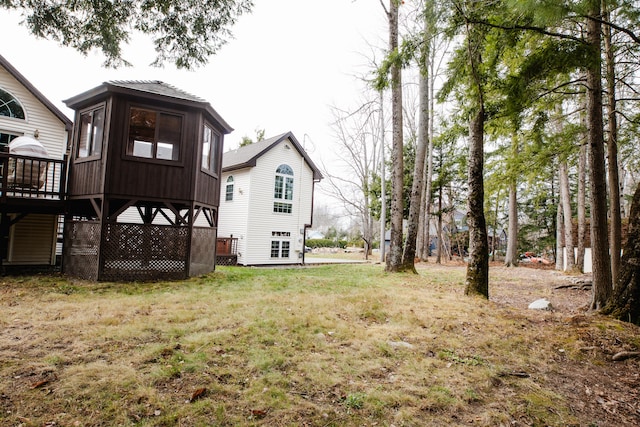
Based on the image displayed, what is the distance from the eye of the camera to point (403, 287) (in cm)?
845

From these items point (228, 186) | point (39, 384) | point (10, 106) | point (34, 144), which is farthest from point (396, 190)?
point (10, 106)

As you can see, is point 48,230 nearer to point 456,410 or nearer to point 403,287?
point 403,287

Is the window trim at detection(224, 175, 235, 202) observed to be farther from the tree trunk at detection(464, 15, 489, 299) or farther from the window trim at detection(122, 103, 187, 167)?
the tree trunk at detection(464, 15, 489, 299)

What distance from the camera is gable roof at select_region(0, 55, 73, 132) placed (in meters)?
→ 9.68

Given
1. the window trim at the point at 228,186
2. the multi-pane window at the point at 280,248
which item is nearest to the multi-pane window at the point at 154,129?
the window trim at the point at 228,186

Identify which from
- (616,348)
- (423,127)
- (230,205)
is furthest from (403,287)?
(230,205)

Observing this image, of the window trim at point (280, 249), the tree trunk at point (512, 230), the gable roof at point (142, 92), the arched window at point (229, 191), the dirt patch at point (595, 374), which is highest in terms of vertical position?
the gable roof at point (142, 92)

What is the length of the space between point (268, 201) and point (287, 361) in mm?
13658

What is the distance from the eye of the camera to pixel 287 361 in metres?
3.42

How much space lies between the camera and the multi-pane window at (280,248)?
672 inches

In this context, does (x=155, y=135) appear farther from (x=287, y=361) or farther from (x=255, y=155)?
(x=255, y=155)

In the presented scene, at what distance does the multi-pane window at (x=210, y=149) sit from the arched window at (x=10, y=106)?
600cm

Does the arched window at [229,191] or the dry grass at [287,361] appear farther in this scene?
the arched window at [229,191]

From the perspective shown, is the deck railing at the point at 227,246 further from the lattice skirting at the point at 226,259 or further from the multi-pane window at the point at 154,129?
the multi-pane window at the point at 154,129
